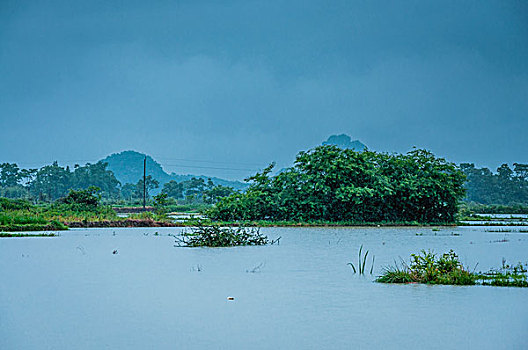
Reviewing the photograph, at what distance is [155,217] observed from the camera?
82.9ft

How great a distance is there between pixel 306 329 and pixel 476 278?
3878mm

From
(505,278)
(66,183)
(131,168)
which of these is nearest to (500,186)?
(66,183)

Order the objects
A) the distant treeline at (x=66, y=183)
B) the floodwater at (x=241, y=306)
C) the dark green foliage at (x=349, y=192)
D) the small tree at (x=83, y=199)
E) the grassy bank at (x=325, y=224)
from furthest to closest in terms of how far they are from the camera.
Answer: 1. the distant treeline at (x=66, y=183)
2. the small tree at (x=83, y=199)
3. the dark green foliage at (x=349, y=192)
4. the grassy bank at (x=325, y=224)
5. the floodwater at (x=241, y=306)

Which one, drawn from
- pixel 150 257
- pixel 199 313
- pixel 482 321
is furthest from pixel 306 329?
pixel 150 257

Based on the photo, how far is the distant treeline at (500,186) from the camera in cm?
7281

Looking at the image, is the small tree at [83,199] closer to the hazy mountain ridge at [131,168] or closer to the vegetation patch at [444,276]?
the vegetation patch at [444,276]

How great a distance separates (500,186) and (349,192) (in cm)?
5525

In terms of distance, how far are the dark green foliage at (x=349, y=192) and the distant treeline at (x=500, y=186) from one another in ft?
159

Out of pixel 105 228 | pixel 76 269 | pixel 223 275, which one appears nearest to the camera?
pixel 223 275

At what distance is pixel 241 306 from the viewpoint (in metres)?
7.14

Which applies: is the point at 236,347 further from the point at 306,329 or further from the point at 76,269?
the point at 76,269

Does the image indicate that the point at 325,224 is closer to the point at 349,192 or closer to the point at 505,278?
the point at 349,192

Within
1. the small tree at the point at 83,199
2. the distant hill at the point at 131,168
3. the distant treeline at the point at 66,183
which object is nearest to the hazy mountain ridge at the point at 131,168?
the distant hill at the point at 131,168

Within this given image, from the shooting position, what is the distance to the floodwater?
219 inches
